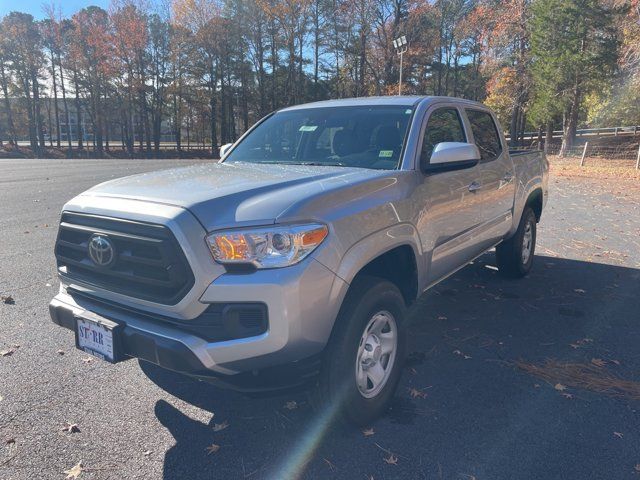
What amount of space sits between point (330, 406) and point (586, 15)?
1301 inches

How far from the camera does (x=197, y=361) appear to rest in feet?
7.51

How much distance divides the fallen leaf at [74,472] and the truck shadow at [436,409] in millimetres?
436

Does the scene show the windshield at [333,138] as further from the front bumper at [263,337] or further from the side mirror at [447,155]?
the front bumper at [263,337]

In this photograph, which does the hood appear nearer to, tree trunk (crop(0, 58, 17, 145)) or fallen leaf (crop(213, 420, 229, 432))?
fallen leaf (crop(213, 420, 229, 432))

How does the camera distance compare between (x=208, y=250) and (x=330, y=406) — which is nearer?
(x=208, y=250)

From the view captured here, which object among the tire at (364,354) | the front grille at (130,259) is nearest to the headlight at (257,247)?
the front grille at (130,259)

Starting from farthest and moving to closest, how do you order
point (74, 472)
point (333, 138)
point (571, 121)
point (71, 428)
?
point (571, 121), point (333, 138), point (71, 428), point (74, 472)

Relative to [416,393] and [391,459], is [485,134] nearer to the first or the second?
[416,393]

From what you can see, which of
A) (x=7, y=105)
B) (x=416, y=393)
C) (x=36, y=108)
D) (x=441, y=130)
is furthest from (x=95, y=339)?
(x=7, y=105)

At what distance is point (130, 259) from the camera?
2.54 m

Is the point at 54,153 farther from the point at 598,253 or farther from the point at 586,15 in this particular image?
the point at 598,253

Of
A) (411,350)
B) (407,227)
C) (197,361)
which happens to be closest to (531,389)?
(411,350)

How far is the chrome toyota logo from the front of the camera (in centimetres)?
262

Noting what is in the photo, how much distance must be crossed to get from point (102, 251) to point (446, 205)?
95.3 inches
